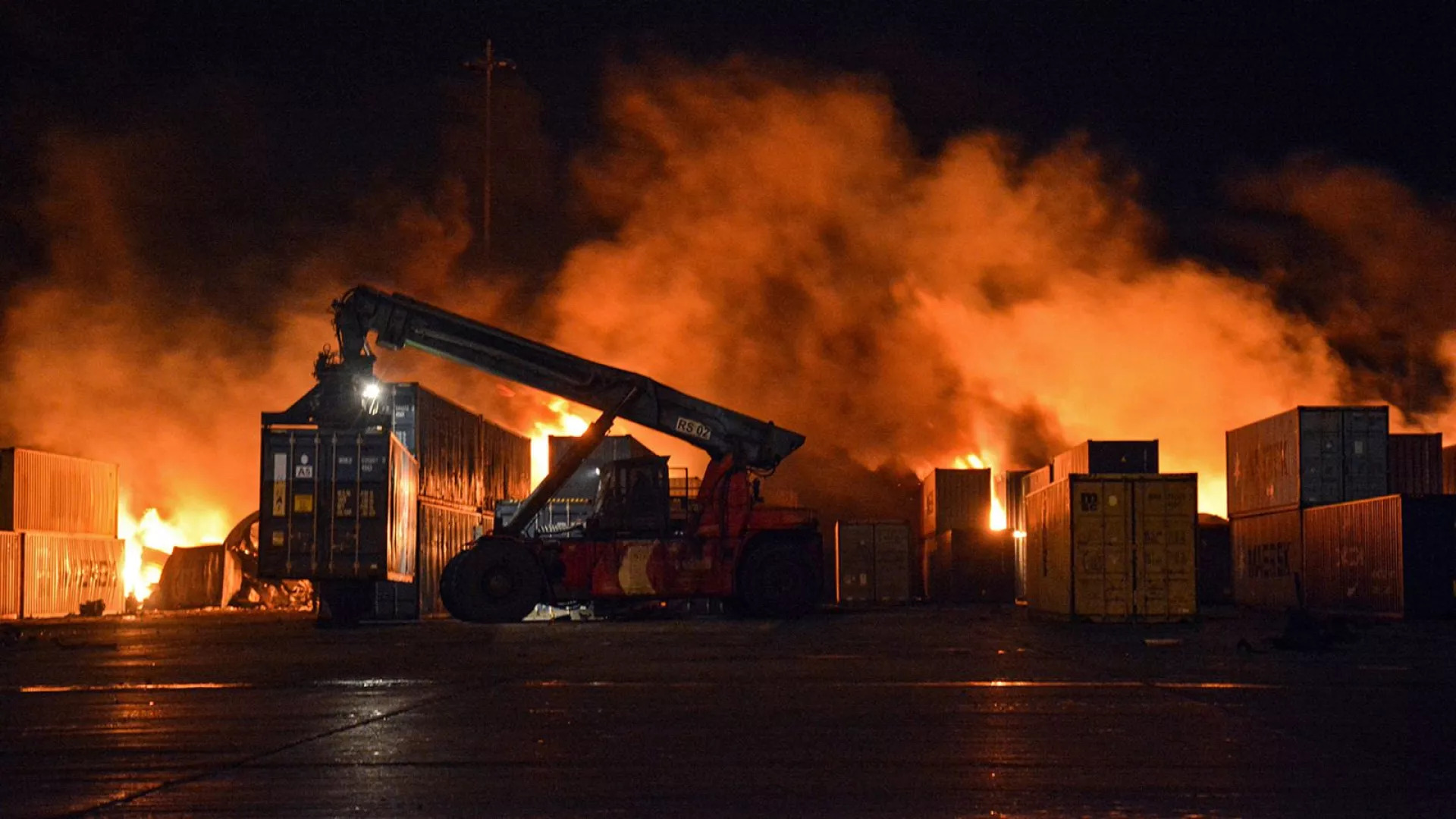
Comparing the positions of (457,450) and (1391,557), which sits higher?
(457,450)

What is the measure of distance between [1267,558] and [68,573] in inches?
1255

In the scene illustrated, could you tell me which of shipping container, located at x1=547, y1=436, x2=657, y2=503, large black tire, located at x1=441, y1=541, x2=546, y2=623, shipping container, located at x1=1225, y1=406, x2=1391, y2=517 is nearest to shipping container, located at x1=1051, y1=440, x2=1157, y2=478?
shipping container, located at x1=1225, y1=406, x2=1391, y2=517

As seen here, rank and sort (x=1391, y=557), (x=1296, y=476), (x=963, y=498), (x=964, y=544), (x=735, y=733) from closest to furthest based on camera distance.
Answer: (x=735, y=733), (x=1391, y=557), (x=1296, y=476), (x=964, y=544), (x=963, y=498)

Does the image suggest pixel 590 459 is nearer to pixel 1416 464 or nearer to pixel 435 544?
pixel 435 544

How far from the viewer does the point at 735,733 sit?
32.5 ft

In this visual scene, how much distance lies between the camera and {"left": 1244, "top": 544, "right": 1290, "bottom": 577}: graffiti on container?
36.8 meters

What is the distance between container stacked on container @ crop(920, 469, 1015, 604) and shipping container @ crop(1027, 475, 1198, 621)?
66.8 ft

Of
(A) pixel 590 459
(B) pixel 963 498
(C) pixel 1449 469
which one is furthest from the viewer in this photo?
(B) pixel 963 498

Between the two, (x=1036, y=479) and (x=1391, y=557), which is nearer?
(x=1391, y=557)

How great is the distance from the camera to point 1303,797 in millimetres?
7227

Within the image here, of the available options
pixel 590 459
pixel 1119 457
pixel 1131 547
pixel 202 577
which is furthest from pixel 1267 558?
pixel 202 577

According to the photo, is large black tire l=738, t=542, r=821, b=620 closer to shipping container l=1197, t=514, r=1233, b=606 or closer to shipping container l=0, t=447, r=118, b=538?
shipping container l=1197, t=514, r=1233, b=606

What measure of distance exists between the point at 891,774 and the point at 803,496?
5259cm

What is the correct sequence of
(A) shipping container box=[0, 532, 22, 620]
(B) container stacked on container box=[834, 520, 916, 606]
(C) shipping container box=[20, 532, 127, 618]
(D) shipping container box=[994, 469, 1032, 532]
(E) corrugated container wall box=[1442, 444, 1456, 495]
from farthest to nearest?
(D) shipping container box=[994, 469, 1032, 532], (B) container stacked on container box=[834, 520, 916, 606], (E) corrugated container wall box=[1442, 444, 1456, 495], (C) shipping container box=[20, 532, 127, 618], (A) shipping container box=[0, 532, 22, 620]
